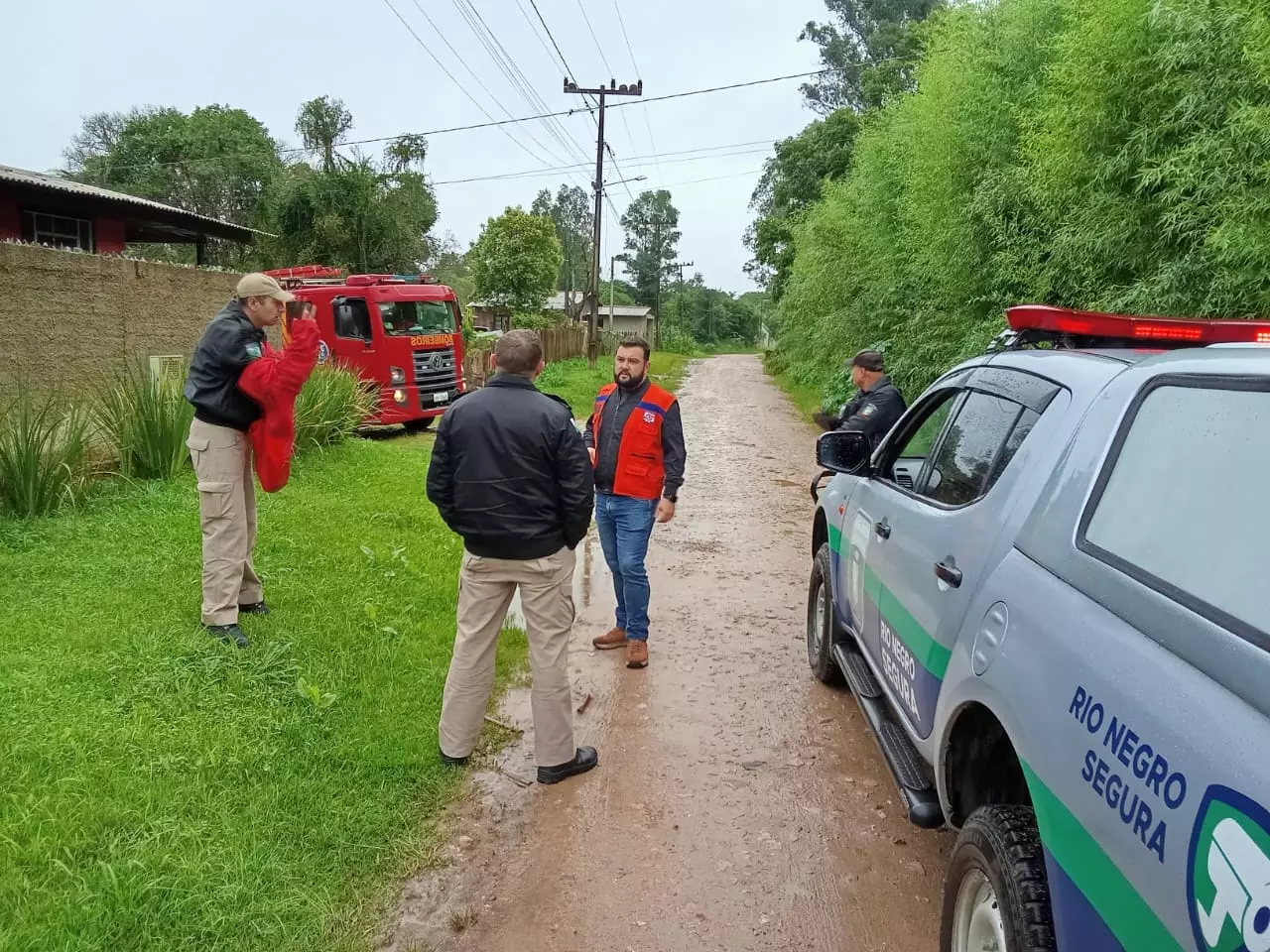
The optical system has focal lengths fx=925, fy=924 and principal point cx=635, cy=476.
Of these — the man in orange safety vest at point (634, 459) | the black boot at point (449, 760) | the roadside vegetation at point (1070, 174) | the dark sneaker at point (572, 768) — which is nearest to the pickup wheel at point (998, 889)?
the dark sneaker at point (572, 768)

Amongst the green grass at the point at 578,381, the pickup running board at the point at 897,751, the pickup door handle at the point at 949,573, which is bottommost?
the pickup running board at the point at 897,751

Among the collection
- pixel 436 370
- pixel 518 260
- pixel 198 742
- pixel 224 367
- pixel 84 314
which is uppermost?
pixel 518 260

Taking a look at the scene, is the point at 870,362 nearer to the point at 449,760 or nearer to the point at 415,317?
the point at 449,760

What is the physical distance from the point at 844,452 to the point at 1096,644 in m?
2.31

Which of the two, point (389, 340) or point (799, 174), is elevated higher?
point (799, 174)

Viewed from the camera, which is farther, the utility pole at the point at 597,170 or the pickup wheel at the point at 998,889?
the utility pole at the point at 597,170

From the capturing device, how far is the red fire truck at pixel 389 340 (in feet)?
47.1

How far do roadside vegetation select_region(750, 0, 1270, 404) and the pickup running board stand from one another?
3.48 m

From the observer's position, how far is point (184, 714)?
3945mm

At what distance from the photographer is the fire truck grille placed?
1464cm

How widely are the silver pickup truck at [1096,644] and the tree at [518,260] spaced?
42.2m

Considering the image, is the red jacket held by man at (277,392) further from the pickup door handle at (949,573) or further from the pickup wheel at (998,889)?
the pickup wheel at (998,889)

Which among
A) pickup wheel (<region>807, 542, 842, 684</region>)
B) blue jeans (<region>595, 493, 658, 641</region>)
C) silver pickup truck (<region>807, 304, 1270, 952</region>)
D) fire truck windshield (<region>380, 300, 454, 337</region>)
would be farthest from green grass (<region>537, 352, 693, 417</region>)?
silver pickup truck (<region>807, 304, 1270, 952</region>)

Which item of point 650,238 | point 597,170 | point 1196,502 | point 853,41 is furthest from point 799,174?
point 650,238
